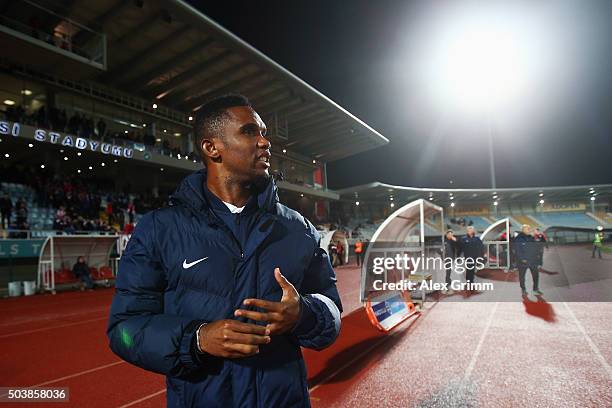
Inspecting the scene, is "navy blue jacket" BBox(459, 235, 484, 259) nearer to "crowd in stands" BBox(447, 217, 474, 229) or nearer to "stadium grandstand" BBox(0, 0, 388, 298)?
"stadium grandstand" BBox(0, 0, 388, 298)

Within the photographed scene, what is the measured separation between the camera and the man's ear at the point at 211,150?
64.4 inches

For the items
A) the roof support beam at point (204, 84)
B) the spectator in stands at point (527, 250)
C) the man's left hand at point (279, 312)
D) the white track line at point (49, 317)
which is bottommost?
the white track line at point (49, 317)

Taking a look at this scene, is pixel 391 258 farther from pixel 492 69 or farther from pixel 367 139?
pixel 367 139

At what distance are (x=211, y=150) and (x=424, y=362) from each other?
452 centimetres

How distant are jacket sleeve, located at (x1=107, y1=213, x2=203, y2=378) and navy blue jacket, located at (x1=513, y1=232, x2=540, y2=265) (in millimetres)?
10173

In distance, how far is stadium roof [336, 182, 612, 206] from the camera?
44031 mm

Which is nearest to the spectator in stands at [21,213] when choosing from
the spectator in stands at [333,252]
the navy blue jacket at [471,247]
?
the spectator in stands at [333,252]

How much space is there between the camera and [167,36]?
71.1 ft

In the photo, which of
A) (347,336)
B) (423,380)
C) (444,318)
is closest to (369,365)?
(423,380)

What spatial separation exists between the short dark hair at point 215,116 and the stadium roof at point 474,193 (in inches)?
1621

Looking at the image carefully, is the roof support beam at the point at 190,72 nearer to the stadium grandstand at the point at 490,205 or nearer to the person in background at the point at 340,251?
the person in background at the point at 340,251

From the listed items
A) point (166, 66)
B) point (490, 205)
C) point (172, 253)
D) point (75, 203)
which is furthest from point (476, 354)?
point (490, 205)

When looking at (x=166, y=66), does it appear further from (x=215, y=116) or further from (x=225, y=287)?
(x=225, y=287)

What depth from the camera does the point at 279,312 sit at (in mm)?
1208
